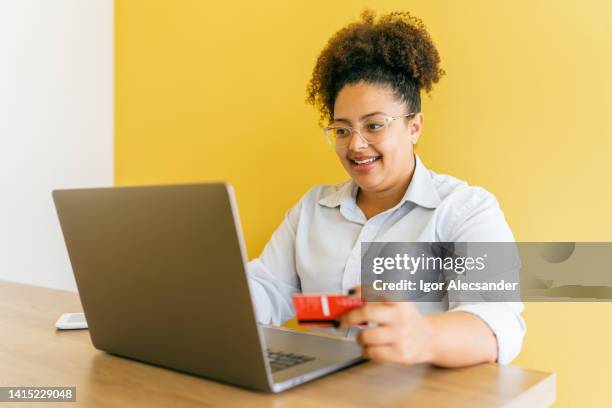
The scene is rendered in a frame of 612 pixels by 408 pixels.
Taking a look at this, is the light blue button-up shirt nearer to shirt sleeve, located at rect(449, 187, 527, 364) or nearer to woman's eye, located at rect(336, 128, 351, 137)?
shirt sleeve, located at rect(449, 187, 527, 364)

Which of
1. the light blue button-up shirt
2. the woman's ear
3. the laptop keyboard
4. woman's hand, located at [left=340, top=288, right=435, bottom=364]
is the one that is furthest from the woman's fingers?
the woman's ear

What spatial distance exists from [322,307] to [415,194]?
710mm

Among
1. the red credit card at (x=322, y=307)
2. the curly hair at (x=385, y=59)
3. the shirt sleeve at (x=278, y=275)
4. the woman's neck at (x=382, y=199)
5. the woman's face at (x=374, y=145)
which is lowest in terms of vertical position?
the shirt sleeve at (x=278, y=275)

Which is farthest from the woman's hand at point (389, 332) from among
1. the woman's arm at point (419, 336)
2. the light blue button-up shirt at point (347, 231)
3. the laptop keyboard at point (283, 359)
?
the light blue button-up shirt at point (347, 231)

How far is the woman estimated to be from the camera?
129 centimetres

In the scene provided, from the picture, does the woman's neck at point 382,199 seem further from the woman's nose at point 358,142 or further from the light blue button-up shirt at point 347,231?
the woman's nose at point 358,142

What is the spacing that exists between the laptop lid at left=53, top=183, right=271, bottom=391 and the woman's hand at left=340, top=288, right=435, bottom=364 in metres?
0.13

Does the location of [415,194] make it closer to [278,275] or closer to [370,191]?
[370,191]

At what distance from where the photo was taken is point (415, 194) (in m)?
1.34

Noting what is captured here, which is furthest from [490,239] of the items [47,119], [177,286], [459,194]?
[47,119]

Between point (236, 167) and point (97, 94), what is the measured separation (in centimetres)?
93

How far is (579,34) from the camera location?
1.39 meters

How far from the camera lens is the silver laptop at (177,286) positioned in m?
0.66

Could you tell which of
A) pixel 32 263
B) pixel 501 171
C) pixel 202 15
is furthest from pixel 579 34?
pixel 32 263
